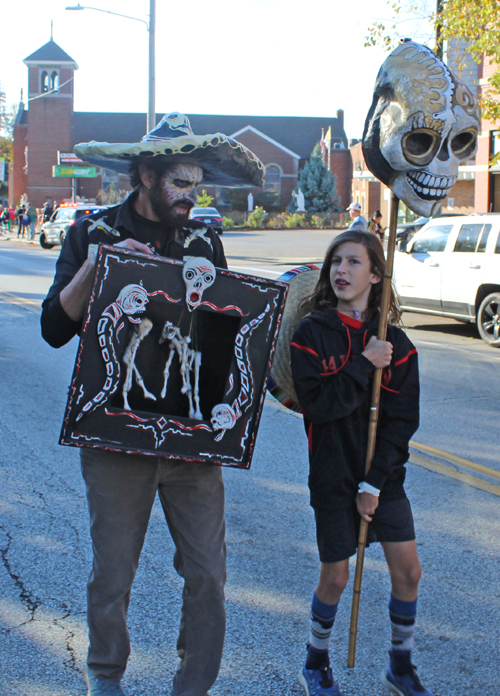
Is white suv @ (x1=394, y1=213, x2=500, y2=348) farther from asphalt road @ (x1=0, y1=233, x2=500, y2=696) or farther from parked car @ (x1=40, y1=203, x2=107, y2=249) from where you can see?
parked car @ (x1=40, y1=203, x2=107, y2=249)

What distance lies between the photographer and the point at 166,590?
11.3 feet

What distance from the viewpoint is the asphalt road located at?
9.31 feet

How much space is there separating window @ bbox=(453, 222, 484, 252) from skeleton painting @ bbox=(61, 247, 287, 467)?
9366mm

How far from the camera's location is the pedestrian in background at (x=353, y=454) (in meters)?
2.60

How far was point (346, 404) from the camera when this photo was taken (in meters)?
2.58

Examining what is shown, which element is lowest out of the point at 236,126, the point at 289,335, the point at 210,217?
the point at 210,217

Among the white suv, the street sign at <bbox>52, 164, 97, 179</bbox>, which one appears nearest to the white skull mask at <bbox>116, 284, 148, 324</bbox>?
the white suv

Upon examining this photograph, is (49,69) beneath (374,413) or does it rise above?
above

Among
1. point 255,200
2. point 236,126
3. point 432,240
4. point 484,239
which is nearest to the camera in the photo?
point 484,239

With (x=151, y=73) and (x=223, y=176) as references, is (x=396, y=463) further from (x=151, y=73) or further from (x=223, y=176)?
(x=151, y=73)

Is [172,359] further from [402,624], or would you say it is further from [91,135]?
[91,135]

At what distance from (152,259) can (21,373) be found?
6.17 m

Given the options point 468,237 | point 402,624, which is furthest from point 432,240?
point 402,624

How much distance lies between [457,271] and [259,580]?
8.58 meters
